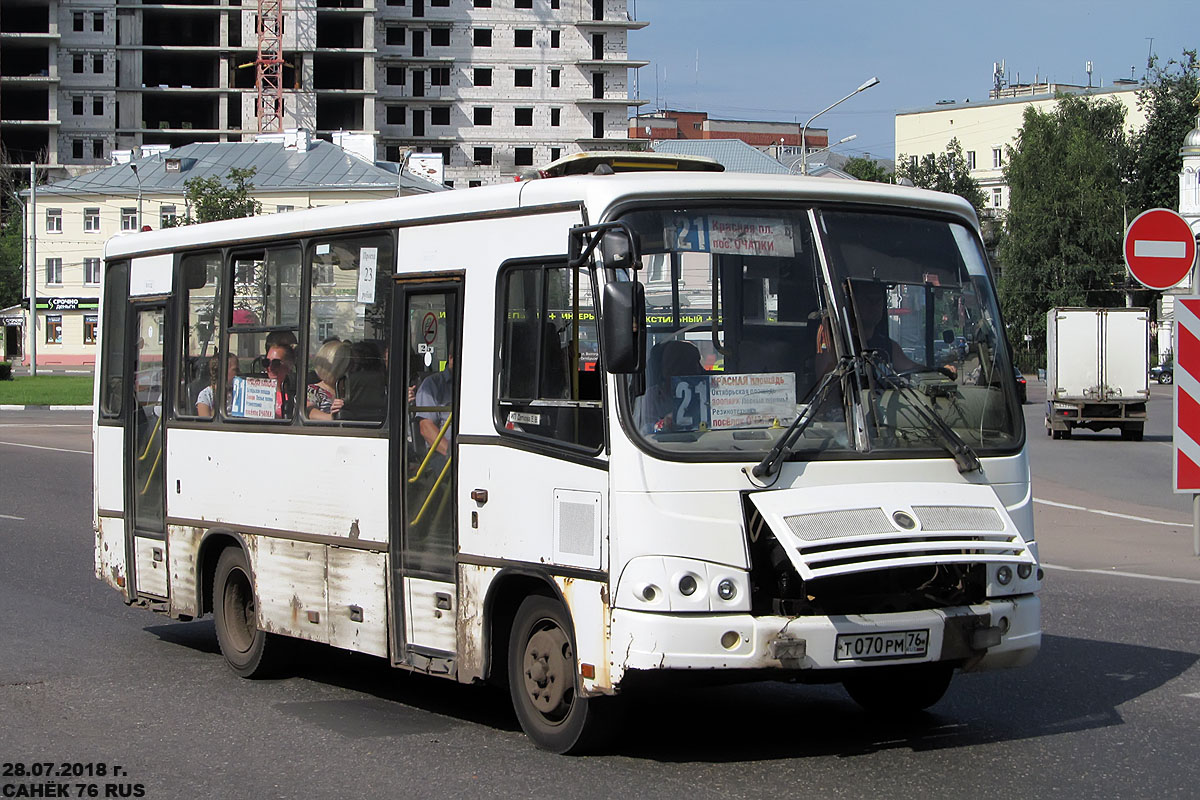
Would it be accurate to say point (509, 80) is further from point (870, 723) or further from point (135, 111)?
point (870, 723)

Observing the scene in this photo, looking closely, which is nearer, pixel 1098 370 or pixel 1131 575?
pixel 1131 575

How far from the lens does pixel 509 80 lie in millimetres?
124562

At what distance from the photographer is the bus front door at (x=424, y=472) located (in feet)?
26.0

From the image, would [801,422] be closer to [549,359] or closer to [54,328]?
[549,359]

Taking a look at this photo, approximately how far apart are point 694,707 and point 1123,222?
89.3 m

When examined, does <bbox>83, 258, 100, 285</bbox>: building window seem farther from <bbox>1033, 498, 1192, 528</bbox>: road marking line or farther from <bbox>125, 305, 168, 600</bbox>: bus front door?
<bbox>125, 305, 168, 600</bbox>: bus front door

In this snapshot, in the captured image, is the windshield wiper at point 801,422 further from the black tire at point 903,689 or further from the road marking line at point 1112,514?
the road marking line at point 1112,514

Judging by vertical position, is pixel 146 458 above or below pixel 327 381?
below

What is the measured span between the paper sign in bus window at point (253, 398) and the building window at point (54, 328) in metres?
90.5

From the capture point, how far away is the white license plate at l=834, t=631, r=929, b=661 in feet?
21.7

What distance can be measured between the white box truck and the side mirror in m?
33.6

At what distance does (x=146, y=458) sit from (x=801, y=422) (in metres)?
5.72

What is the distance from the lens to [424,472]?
812 cm

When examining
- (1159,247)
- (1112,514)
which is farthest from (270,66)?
(1159,247)
